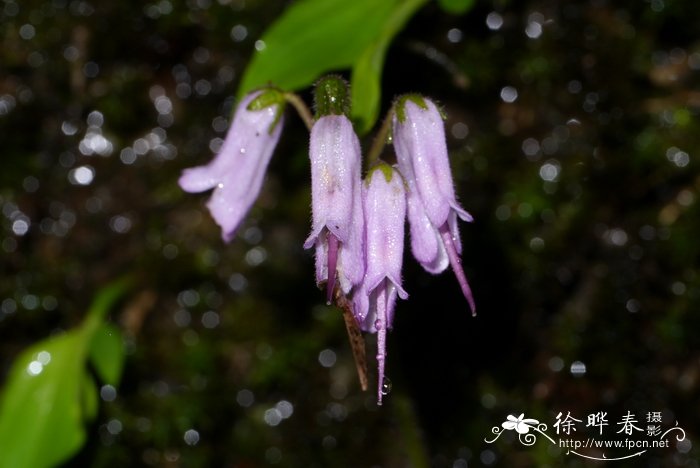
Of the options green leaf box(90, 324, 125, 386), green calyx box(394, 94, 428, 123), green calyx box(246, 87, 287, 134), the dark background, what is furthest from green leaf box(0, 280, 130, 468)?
green calyx box(394, 94, 428, 123)

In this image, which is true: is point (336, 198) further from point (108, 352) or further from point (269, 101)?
point (108, 352)

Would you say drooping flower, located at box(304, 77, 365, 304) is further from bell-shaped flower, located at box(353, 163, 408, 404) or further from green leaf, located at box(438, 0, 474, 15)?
green leaf, located at box(438, 0, 474, 15)

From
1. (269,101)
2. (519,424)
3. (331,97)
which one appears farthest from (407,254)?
(331,97)

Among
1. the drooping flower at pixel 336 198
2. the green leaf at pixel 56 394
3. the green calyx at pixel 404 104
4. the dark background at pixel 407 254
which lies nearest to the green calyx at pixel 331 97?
the drooping flower at pixel 336 198

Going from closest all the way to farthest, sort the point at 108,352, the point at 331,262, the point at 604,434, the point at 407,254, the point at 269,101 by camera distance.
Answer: the point at 331,262 < the point at 269,101 < the point at 108,352 < the point at 604,434 < the point at 407,254

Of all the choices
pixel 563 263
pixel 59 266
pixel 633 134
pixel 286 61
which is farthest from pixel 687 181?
pixel 59 266

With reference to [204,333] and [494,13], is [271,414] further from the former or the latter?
[494,13]
